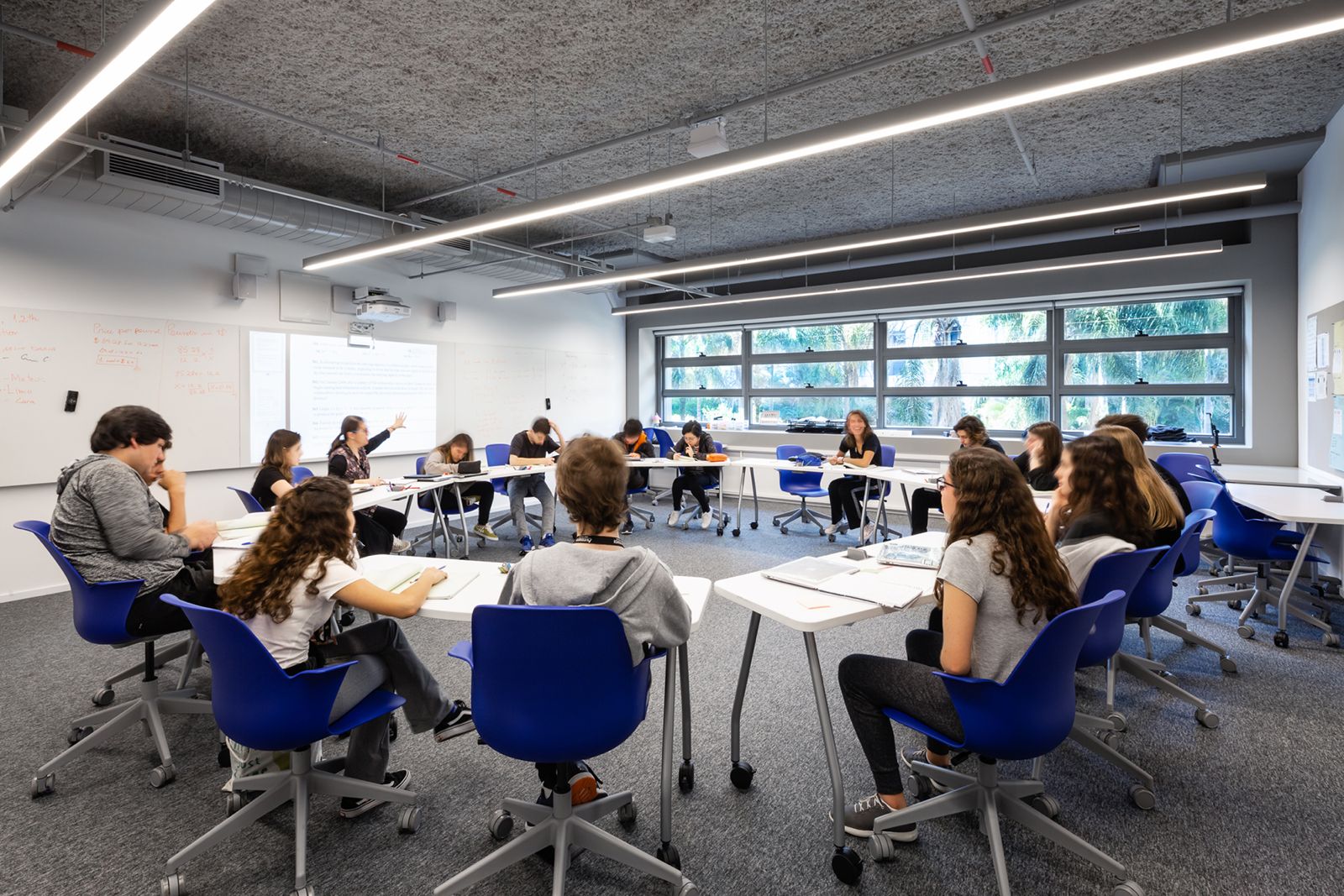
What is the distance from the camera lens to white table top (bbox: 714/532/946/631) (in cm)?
194

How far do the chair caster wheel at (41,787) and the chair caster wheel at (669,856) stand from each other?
2.16 metres

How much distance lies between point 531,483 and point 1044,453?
4.45 m

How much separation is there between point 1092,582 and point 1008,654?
593mm

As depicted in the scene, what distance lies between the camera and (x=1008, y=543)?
1752 mm

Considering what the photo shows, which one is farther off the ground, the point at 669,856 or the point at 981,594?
the point at 981,594

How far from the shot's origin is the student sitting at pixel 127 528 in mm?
2408

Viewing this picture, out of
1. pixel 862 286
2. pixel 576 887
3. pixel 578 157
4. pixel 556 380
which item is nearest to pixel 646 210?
pixel 578 157

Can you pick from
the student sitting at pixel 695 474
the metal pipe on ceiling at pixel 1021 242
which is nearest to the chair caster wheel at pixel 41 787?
the student sitting at pixel 695 474

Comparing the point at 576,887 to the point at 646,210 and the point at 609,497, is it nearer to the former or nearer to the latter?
the point at 609,497

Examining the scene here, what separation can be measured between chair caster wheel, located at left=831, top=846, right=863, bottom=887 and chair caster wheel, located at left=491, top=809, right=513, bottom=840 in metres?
0.99

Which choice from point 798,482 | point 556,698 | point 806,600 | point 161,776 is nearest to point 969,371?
point 798,482

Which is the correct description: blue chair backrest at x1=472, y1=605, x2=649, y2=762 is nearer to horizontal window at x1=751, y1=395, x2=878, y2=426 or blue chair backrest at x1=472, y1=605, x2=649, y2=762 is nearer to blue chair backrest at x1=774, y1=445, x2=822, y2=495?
blue chair backrest at x1=774, y1=445, x2=822, y2=495

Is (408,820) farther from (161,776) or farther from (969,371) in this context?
(969,371)

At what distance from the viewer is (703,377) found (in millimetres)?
10172
